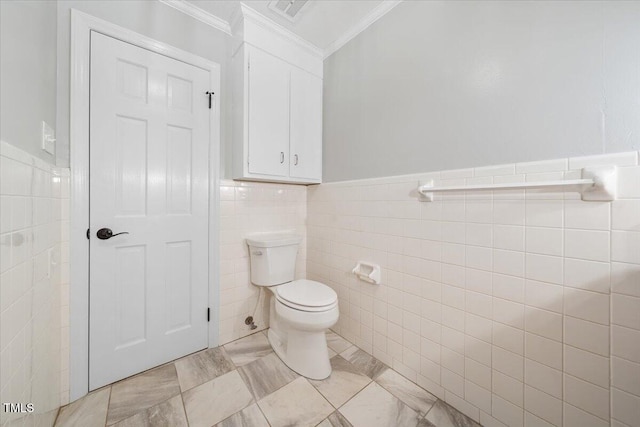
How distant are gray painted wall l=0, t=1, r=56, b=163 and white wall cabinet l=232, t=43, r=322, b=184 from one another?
2.83 feet

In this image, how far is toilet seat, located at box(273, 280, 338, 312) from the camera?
1338mm

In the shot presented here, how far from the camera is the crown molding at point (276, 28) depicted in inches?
59.0

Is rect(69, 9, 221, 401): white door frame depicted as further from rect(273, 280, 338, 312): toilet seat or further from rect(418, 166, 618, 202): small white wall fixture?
rect(418, 166, 618, 202): small white wall fixture

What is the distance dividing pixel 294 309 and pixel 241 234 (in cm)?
74

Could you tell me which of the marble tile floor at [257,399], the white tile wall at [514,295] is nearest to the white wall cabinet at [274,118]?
the white tile wall at [514,295]

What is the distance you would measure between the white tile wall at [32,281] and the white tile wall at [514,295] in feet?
5.08

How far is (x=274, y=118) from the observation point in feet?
5.44

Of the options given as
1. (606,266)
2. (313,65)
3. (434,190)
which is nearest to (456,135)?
(434,190)

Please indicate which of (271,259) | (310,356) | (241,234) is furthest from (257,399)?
(241,234)

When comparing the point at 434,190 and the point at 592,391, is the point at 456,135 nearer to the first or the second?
the point at 434,190

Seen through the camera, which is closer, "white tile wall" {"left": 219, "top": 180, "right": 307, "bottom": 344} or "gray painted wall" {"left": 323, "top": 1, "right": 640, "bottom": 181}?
"gray painted wall" {"left": 323, "top": 1, "right": 640, "bottom": 181}

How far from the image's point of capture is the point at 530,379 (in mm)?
966

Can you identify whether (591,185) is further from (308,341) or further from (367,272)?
(308,341)

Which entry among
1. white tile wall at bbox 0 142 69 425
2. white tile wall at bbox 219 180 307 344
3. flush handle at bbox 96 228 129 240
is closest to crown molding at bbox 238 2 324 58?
white tile wall at bbox 219 180 307 344
